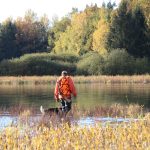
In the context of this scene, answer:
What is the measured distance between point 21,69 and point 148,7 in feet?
60.6

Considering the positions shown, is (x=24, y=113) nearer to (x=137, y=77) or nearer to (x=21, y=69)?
(x=137, y=77)

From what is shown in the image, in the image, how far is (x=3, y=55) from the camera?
3467 inches

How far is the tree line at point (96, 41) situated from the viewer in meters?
68.1

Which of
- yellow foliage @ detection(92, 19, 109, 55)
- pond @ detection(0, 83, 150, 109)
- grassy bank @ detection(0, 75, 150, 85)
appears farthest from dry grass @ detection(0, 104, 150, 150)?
yellow foliage @ detection(92, 19, 109, 55)

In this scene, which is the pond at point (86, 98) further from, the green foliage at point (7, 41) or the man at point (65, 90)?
the green foliage at point (7, 41)

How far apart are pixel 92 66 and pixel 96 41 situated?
43.5 feet

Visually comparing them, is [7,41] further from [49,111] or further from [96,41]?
[49,111]

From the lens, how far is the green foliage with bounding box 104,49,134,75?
66.9 m

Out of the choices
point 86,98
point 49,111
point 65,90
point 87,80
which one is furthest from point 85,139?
point 87,80

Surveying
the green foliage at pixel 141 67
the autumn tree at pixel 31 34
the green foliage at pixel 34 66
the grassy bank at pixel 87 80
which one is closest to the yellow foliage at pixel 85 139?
the grassy bank at pixel 87 80

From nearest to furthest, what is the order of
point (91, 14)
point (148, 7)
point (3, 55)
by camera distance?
point (148, 7), point (3, 55), point (91, 14)

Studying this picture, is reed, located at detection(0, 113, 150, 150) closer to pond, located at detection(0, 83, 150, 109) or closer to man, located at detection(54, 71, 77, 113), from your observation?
man, located at detection(54, 71, 77, 113)

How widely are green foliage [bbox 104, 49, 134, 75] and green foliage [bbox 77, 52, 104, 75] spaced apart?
0.70 metres

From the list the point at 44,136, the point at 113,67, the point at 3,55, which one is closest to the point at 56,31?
the point at 3,55
